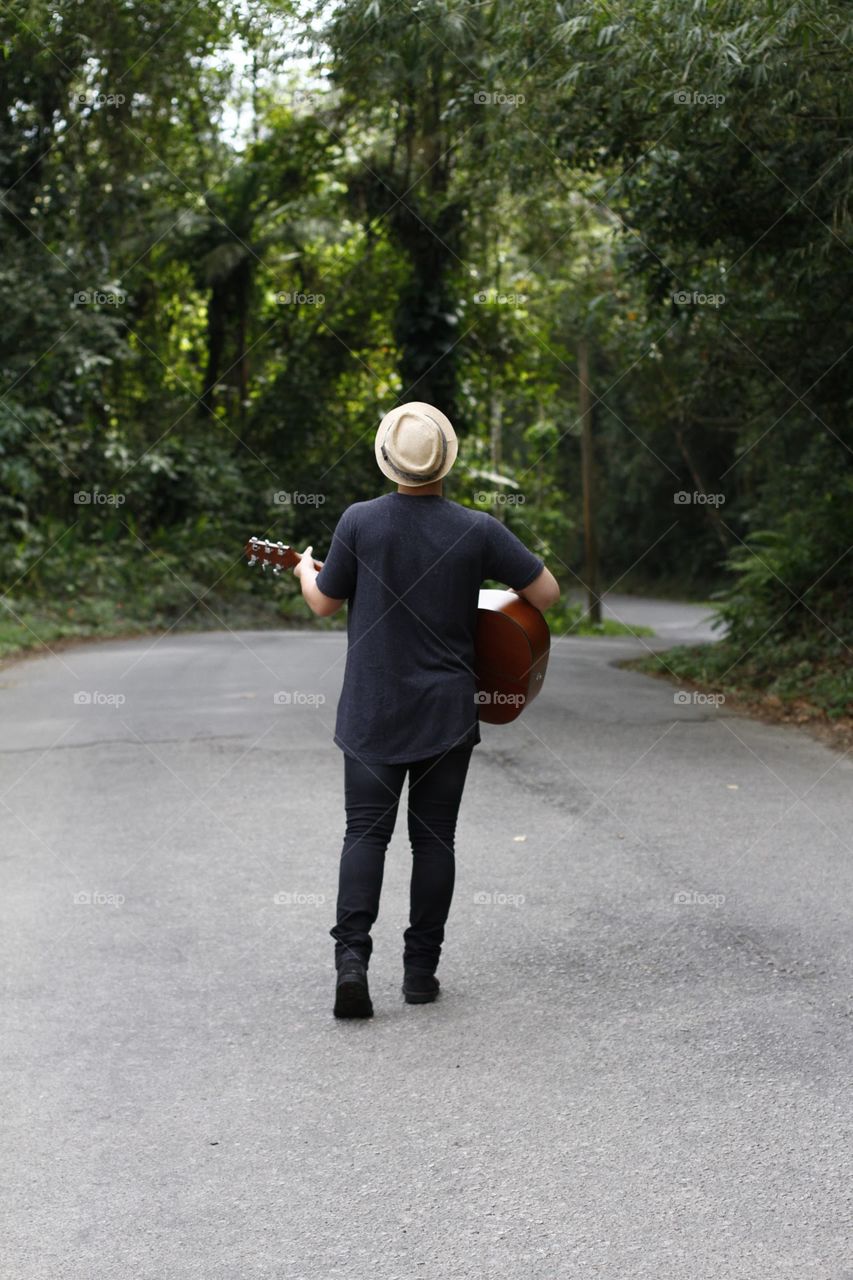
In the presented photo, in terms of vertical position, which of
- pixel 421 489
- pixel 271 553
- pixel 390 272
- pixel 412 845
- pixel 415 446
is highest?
pixel 390 272

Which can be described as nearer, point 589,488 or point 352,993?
point 352,993

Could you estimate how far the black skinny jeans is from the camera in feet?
15.6

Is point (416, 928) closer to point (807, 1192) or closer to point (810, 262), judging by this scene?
point (807, 1192)

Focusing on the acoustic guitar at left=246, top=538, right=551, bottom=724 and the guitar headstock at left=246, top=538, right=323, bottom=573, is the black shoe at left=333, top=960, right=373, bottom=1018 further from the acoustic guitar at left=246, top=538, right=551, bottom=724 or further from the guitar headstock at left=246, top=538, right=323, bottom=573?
the guitar headstock at left=246, top=538, right=323, bottom=573

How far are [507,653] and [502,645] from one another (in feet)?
0.10

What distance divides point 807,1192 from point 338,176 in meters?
27.4

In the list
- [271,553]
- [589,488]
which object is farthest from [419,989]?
[589,488]

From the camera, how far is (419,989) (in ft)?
15.9

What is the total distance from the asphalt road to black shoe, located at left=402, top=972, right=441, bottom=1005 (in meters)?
0.10

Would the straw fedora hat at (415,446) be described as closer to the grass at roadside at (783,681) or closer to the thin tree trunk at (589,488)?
the grass at roadside at (783,681)

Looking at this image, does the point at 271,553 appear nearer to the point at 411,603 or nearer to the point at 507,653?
the point at 411,603

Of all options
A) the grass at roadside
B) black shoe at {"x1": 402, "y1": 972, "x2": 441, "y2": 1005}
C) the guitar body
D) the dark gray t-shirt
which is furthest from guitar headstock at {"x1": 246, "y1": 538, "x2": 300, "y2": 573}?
the grass at roadside

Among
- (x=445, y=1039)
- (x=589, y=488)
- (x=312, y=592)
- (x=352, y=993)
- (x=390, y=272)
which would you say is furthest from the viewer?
(x=589, y=488)

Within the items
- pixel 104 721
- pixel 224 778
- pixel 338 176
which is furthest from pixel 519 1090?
pixel 338 176
